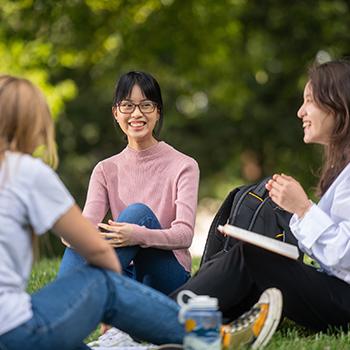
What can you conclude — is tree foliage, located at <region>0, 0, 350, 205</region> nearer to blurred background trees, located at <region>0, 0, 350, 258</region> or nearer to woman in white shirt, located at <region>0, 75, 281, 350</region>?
blurred background trees, located at <region>0, 0, 350, 258</region>

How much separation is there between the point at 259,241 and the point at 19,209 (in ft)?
3.78

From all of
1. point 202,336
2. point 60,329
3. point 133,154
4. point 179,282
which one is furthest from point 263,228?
point 60,329

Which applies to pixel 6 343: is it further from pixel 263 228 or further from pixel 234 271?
pixel 263 228

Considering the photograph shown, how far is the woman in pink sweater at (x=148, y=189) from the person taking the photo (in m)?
4.70

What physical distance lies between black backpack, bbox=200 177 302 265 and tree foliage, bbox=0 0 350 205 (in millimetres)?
8948

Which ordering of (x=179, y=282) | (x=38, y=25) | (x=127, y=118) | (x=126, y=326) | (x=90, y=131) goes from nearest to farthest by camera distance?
(x=126, y=326)
(x=179, y=282)
(x=127, y=118)
(x=38, y=25)
(x=90, y=131)

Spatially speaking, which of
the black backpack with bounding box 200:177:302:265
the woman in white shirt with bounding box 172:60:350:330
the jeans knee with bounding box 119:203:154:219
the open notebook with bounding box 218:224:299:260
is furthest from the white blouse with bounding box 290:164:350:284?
A: the jeans knee with bounding box 119:203:154:219

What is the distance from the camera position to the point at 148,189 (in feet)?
16.6

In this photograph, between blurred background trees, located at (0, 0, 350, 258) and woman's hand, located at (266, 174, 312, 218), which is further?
blurred background trees, located at (0, 0, 350, 258)

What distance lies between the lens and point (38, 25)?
14359mm

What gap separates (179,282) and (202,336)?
1291mm

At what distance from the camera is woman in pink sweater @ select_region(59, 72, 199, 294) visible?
15.4 feet

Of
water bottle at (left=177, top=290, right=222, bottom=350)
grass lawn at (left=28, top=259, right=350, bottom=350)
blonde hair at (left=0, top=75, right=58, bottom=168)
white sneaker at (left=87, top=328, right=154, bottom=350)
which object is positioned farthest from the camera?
white sneaker at (left=87, top=328, right=154, bottom=350)

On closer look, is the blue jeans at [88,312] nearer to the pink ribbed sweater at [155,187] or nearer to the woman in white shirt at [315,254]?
the woman in white shirt at [315,254]
